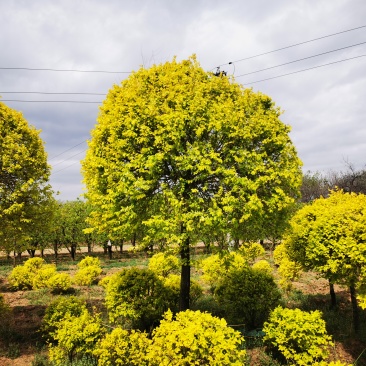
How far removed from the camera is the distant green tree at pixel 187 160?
8414 mm

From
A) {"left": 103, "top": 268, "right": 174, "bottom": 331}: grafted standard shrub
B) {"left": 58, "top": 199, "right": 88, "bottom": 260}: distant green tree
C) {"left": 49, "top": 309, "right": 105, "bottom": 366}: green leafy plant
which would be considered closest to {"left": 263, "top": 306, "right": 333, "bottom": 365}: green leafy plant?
{"left": 103, "top": 268, "right": 174, "bottom": 331}: grafted standard shrub

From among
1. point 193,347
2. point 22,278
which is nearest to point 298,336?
point 193,347

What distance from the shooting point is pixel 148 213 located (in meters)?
9.48

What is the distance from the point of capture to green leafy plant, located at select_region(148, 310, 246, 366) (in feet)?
20.6

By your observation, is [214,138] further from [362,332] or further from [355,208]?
[362,332]

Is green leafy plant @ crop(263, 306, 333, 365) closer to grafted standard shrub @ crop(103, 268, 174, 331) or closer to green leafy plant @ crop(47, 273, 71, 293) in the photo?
grafted standard shrub @ crop(103, 268, 174, 331)

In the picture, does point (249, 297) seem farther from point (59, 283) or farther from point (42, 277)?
point (42, 277)

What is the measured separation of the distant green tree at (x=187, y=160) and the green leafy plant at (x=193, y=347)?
2314mm

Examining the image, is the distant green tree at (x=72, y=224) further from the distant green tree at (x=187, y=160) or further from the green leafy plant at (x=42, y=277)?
the distant green tree at (x=187, y=160)

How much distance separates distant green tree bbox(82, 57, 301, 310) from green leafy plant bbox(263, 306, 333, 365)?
2.91 m

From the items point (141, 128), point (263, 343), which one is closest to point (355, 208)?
point (263, 343)

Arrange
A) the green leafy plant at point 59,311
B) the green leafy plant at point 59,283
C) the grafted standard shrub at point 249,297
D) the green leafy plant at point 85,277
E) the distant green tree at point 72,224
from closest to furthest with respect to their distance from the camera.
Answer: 1. the green leafy plant at point 59,311
2. the grafted standard shrub at point 249,297
3. the green leafy plant at point 59,283
4. the green leafy plant at point 85,277
5. the distant green tree at point 72,224

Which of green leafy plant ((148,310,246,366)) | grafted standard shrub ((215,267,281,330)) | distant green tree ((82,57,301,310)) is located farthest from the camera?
grafted standard shrub ((215,267,281,330))

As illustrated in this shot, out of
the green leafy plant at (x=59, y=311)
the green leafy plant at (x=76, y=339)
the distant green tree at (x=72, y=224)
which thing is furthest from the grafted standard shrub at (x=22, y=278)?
the distant green tree at (x=72, y=224)
